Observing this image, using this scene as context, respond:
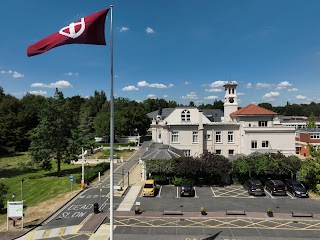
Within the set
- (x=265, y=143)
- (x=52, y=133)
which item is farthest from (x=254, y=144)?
(x=52, y=133)

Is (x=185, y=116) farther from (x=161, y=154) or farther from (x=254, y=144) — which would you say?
(x=254, y=144)

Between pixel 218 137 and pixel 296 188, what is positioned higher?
pixel 218 137

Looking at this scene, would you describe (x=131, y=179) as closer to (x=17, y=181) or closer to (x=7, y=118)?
(x=17, y=181)

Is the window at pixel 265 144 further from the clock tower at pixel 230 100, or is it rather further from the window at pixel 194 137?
the window at pixel 194 137

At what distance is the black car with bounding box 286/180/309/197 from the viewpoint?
32.5 m

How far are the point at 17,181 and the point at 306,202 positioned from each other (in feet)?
149

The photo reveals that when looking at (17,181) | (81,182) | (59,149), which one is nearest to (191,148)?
(81,182)

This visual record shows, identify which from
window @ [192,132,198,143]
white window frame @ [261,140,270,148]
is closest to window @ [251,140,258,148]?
white window frame @ [261,140,270,148]

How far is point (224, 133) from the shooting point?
5000 cm

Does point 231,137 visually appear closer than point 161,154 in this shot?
No

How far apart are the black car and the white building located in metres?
12.8

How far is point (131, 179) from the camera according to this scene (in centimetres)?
4284

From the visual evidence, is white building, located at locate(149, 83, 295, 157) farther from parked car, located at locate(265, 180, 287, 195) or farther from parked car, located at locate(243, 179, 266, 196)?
parked car, located at locate(265, 180, 287, 195)

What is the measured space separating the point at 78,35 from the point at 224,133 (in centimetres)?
4110
